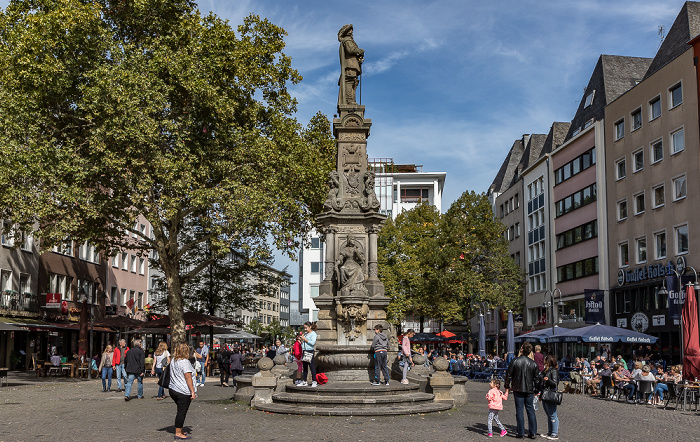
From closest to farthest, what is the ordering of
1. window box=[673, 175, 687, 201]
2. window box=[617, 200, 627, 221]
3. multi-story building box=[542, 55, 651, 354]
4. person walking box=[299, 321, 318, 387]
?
1. person walking box=[299, 321, 318, 387]
2. window box=[673, 175, 687, 201]
3. window box=[617, 200, 627, 221]
4. multi-story building box=[542, 55, 651, 354]

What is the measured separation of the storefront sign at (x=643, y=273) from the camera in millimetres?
36706

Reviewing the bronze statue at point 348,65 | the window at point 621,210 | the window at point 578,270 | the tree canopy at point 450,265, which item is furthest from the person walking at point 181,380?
the tree canopy at point 450,265

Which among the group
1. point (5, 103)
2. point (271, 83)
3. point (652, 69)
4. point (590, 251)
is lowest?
point (590, 251)

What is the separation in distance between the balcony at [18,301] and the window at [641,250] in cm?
3296

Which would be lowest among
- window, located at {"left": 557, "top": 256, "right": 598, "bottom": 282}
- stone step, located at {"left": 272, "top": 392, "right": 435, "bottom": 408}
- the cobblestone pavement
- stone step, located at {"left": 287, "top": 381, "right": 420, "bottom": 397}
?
the cobblestone pavement

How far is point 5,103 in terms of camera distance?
2775cm

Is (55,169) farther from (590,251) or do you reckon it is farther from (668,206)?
(590,251)

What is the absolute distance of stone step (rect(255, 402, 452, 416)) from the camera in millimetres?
15367

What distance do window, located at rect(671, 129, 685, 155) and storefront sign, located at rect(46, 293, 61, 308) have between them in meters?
33.7

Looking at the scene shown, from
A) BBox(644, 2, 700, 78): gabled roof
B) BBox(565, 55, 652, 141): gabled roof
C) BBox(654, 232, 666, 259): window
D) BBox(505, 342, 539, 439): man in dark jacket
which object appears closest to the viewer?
BBox(505, 342, 539, 439): man in dark jacket

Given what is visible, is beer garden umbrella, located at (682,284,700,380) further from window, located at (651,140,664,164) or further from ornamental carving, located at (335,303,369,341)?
window, located at (651,140,664,164)

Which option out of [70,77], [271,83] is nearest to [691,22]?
[271,83]

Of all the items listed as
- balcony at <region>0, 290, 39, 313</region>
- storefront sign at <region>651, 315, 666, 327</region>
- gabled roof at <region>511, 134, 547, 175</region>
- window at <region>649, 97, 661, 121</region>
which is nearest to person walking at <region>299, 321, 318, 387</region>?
storefront sign at <region>651, 315, 666, 327</region>

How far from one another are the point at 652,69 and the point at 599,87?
8016 mm
